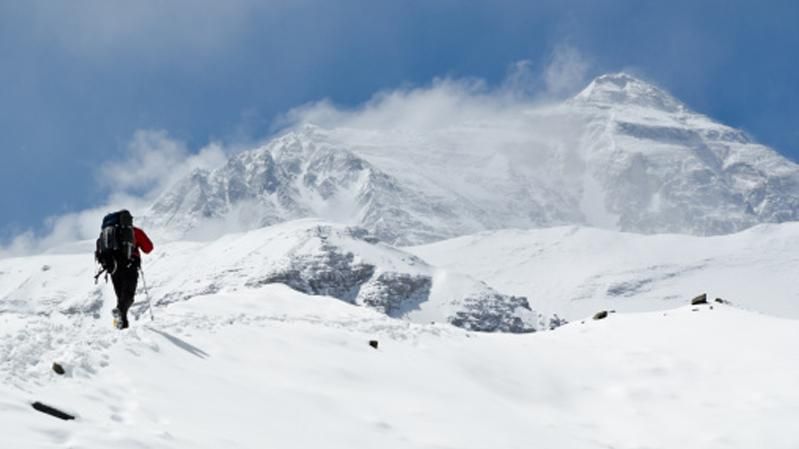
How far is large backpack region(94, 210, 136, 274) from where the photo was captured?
20.1 m

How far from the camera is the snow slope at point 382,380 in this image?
1338 centimetres

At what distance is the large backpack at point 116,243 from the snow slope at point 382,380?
1.36 meters

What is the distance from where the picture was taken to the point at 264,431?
13.9m

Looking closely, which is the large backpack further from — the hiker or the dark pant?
the dark pant

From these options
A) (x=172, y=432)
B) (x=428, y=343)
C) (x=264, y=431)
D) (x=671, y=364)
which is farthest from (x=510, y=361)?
(x=172, y=432)

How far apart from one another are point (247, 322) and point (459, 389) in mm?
5576

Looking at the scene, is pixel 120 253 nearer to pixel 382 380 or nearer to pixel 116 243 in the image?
pixel 116 243

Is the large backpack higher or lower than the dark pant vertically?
higher

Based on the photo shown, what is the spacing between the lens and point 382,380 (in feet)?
64.7

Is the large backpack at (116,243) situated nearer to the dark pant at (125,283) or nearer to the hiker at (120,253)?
the hiker at (120,253)

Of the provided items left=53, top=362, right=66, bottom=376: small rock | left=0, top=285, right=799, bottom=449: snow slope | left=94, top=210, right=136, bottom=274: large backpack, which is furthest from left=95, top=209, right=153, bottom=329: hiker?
left=53, top=362, right=66, bottom=376: small rock

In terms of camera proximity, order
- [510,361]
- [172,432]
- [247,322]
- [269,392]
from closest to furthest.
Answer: [172,432] < [269,392] < [247,322] < [510,361]

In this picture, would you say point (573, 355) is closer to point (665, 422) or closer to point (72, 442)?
point (665, 422)

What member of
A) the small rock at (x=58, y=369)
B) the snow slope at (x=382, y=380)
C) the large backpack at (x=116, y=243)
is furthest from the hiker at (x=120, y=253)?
the small rock at (x=58, y=369)
